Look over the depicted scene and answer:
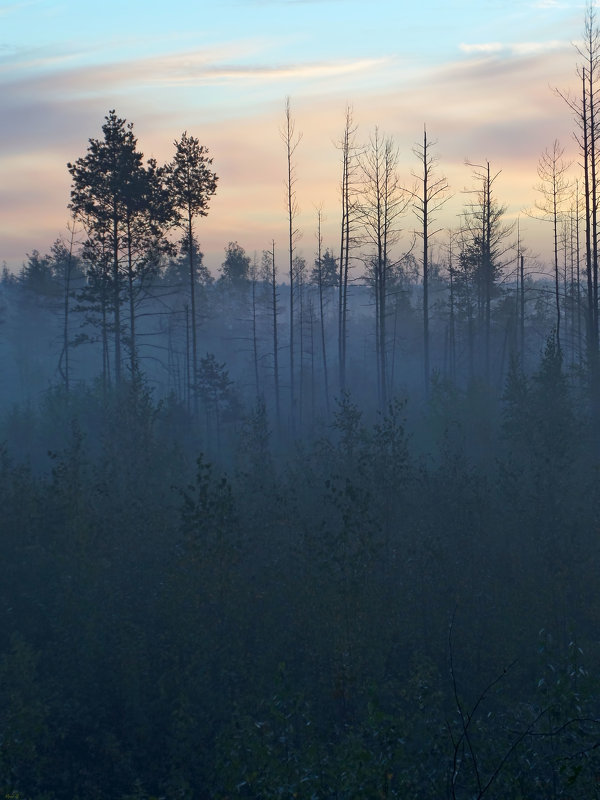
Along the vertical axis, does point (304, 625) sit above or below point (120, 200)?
below

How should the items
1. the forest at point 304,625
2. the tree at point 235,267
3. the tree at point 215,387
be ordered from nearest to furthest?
1. the forest at point 304,625
2. the tree at point 215,387
3. the tree at point 235,267

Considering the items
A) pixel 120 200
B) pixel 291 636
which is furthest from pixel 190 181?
pixel 291 636

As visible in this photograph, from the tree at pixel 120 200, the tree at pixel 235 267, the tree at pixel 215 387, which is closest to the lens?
the tree at pixel 120 200

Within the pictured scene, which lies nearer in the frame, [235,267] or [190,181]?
[190,181]

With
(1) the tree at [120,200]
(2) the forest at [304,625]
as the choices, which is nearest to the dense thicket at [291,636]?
(2) the forest at [304,625]

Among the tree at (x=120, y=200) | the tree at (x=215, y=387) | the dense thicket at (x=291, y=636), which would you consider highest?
the tree at (x=120, y=200)

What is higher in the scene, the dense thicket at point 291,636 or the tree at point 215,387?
the tree at point 215,387

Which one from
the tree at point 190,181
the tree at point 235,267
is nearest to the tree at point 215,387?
the tree at point 190,181

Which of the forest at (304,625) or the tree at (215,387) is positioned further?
the tree at (215,387)

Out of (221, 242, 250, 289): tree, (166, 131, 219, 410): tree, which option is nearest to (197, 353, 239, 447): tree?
(166, 131, 219, 410): tree

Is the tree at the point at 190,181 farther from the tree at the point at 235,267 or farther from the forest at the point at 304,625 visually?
the tree at the point at 235,267

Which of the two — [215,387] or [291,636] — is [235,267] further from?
[291,636]

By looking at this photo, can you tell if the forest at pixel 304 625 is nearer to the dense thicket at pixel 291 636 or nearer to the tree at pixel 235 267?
the dense thicket at pixel 291 636

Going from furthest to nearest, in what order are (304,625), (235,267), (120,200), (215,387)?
1. (235,267)
2. (215,387)
3. (120,200)
4. (304,625)
